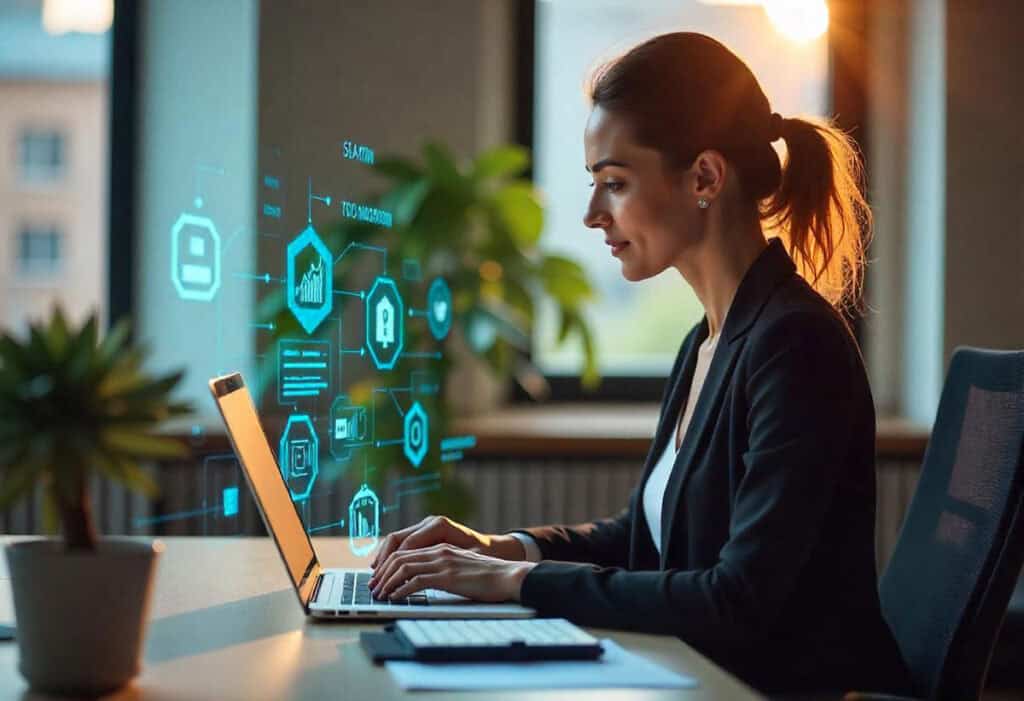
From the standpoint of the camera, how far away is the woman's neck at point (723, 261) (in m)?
1.51

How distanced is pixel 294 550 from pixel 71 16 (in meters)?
2.26

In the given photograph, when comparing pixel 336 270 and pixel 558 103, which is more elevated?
pixel 558 103

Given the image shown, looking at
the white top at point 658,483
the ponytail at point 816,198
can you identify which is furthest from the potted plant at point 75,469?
the ponytail at point 816,198

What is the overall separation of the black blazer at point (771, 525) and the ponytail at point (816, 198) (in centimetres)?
14

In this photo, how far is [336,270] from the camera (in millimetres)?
1656

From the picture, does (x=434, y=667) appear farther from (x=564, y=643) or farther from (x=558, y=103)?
(x=558, y=103)

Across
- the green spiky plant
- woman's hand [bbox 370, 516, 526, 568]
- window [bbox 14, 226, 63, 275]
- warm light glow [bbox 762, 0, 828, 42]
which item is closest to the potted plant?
the green spiky plant

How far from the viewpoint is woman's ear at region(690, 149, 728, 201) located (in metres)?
1.48

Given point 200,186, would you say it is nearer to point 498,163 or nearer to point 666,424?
point 666,424

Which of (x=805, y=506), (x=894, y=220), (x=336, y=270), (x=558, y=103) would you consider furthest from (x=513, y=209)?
(x=805, y=506)

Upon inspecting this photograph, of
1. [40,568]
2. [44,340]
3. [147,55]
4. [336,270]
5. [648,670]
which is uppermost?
[147,55]

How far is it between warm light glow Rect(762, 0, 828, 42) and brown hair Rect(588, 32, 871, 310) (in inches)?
82.8

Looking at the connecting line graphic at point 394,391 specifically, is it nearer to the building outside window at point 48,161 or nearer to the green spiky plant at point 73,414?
the green spiky plant at point 73,414

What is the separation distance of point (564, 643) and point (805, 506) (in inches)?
12.2
